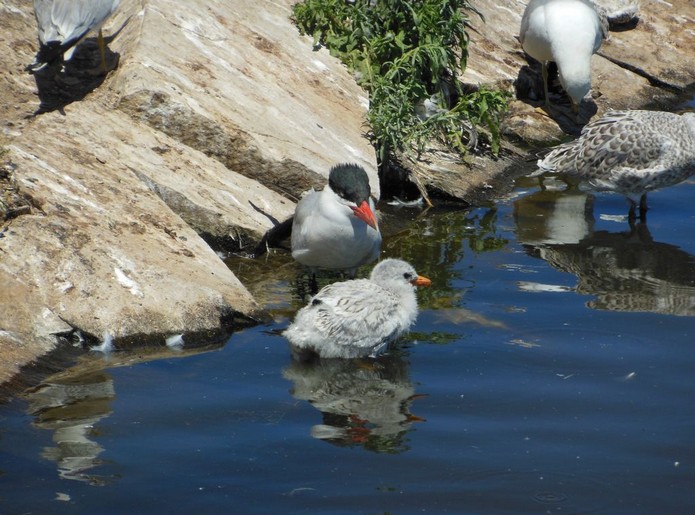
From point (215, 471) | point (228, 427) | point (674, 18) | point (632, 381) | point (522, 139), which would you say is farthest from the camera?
point (674, 18)

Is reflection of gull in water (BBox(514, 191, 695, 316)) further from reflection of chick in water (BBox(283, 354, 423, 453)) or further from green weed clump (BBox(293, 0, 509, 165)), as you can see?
reflection of chick in water (BBox(283, 354, 423, 453))

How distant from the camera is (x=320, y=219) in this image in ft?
25.7

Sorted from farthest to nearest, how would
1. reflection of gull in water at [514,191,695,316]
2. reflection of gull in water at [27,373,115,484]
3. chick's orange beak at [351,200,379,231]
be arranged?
reflection of gull in water at [514,191,695,316], chick's orange beak at [351,200,379,231], reflection of gull in water at [27,373,115,484]

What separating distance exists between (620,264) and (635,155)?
1.58m

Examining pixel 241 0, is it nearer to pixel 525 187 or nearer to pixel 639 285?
pixel 525 187

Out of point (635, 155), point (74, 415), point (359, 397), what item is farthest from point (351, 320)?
point (635, 155)

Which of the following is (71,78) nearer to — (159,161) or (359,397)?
(159,161)

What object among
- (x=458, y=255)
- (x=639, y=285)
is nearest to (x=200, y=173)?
(x=458, y=255)

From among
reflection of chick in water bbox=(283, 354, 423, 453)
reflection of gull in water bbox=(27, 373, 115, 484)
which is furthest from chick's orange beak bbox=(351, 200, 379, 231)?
reflection of gull in water bbox=(27, 373, 115, 484)

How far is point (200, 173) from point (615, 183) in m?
3.97

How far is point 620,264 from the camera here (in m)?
8.80

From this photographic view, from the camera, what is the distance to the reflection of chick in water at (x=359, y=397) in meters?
5.78

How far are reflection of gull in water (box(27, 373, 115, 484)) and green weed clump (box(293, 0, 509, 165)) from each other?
541 cm

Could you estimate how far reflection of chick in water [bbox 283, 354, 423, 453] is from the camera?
228 inches
